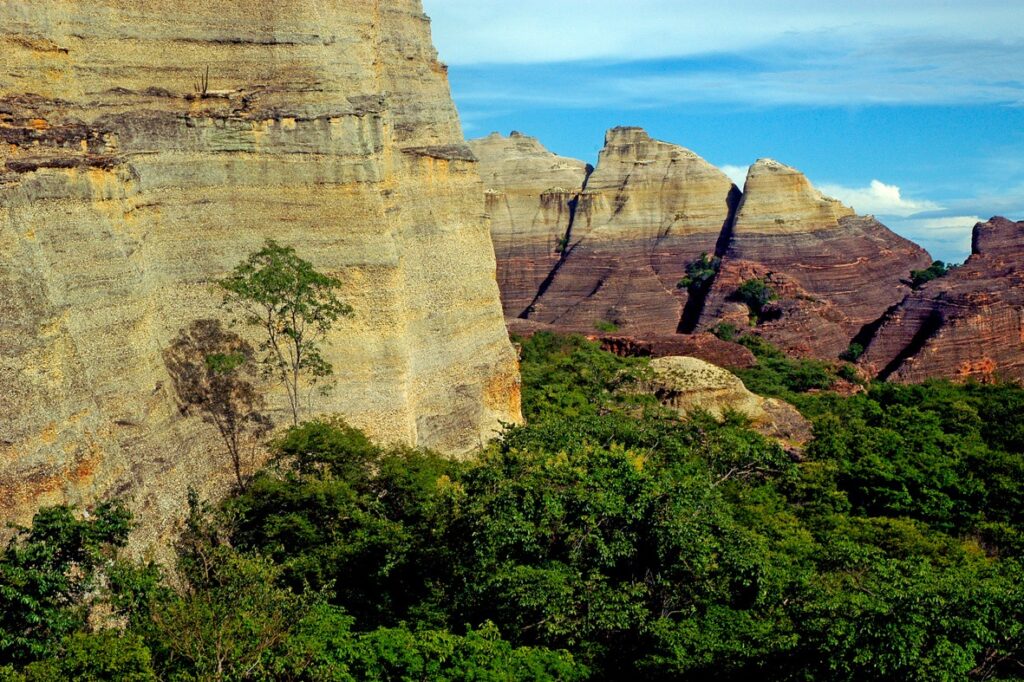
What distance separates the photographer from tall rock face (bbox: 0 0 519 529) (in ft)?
63.0

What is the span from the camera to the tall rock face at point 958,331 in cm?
5062

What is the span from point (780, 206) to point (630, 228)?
9728mm

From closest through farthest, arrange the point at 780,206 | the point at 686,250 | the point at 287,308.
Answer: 1. the point at 287,308
2. the point at 780,206
3. the point at 686,250

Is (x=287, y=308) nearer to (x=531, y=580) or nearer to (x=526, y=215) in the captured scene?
(x=531, y=580)

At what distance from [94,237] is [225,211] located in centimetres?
413

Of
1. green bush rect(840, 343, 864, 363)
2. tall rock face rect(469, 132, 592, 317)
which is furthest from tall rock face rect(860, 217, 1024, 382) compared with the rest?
tall rock face rect(469, 132, 592, 317)

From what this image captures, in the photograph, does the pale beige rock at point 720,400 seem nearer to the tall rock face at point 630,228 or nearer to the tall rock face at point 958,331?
the tall rock face at point 958,331

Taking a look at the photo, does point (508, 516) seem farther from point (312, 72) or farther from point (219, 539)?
point (312, 72)

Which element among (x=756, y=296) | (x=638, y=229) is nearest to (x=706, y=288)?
(x=756, y=296)

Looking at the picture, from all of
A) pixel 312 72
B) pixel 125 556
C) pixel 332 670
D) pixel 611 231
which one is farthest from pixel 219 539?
pixel 611 231

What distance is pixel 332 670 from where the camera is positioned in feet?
55.8

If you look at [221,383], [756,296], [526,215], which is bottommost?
[756,296]

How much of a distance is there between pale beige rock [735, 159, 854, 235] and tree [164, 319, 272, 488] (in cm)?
4903

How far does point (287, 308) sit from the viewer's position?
24.8m
